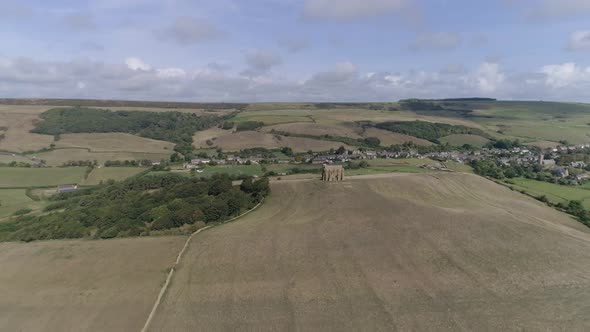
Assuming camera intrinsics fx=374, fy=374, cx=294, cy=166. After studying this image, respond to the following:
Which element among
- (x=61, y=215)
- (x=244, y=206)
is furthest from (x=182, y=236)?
(x=61, y=215)

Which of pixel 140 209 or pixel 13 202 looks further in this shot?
pixel 13 202

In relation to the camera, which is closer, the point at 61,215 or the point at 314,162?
the point at 61,215

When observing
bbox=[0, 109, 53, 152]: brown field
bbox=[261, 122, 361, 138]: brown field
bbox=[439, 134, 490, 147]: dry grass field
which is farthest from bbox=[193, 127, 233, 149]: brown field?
bbox=[439, 134, 490, 147]: dry grass field

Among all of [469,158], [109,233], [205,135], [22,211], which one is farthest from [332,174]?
[205,135]

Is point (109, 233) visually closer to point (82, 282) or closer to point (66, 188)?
point (82, 282)

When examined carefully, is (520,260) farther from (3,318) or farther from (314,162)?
(314,162)

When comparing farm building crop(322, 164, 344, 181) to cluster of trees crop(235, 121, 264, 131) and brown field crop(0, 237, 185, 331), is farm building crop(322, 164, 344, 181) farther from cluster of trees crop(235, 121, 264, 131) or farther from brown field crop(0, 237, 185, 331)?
cluster of trees crop(235, 121, 264, 131)
